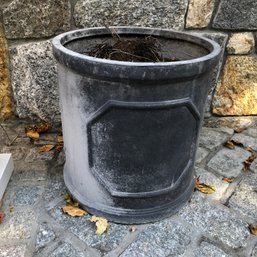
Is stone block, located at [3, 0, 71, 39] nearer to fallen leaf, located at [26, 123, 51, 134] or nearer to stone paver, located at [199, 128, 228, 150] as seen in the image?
fallen leaf, located at [26, 123, 51, 134]

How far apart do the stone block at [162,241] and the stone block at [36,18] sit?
1.56m

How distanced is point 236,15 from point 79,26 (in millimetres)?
1217

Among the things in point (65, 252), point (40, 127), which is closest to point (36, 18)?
point (40, 127)

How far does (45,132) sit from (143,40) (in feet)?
3.98

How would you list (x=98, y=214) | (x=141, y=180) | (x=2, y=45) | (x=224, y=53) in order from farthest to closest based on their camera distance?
(x=224, y=53) < (x=2, y=45) < (x=98, y=214) < (x=141, y=180)

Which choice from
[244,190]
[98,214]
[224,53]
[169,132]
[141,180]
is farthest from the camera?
[224,53]

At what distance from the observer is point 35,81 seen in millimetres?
2506

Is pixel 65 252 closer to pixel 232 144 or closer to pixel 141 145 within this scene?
pixel 141 145

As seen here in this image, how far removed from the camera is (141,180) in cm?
173

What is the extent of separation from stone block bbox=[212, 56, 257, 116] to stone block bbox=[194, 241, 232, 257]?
4.64 ft

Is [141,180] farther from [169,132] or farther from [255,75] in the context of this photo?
[255,75]

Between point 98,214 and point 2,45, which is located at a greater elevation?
point 2,45

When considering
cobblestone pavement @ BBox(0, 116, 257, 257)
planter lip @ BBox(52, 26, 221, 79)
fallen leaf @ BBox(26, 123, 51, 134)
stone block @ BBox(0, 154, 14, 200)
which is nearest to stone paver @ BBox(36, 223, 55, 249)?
cobblestone pavement @ BBox(0, 116, 257, 257)

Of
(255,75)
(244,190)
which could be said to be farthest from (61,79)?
(255,75)
